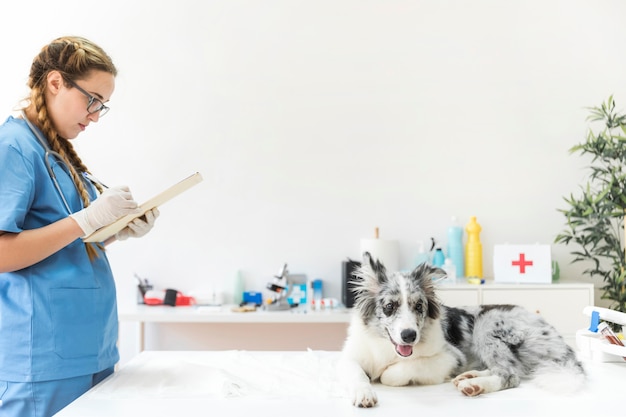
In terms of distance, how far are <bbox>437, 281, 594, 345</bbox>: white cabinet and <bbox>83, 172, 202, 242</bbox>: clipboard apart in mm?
2192

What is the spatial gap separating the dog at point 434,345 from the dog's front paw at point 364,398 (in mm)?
65

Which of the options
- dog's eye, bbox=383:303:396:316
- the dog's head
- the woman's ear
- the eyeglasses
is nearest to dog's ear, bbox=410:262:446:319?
the dog's head

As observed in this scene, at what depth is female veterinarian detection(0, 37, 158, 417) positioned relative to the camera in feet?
5.08

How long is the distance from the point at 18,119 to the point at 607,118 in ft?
12.6

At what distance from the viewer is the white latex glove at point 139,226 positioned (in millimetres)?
1989

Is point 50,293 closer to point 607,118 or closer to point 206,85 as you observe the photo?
point 206,85

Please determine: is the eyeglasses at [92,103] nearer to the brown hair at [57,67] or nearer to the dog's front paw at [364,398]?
the brown hair at [57,67]

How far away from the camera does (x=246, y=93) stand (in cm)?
388

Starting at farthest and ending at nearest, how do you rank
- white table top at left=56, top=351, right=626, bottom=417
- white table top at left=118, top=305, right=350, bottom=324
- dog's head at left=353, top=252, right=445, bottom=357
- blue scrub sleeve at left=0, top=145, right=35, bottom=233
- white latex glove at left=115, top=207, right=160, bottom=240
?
1. white table top at left=118, top=305, right=350, bottom=324
2. white latex glove at left=115, top=207, right=160, bottom=240
3. dog's head at left=353, top=252, right=445, bottom=357
4. blue scrub sleeve at left=0, top=145, right=35, bottom=233
5. white table top at left=56, top=351, right=626, bottom=417

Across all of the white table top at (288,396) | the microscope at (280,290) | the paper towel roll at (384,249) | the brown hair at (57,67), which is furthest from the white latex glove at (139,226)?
the paper towel roll at (384,249)

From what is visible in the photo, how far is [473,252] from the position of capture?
12.4 feet

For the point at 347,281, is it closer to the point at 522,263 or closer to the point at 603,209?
the point at 522,263

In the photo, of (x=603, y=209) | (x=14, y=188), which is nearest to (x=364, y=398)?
(x=14, y=188)

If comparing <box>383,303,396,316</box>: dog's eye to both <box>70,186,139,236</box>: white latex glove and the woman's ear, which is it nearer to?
<box>70,186,139,236</box>: white latex glove
